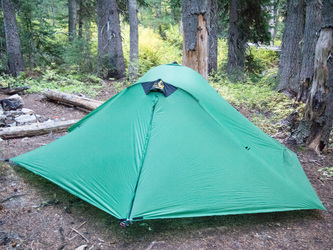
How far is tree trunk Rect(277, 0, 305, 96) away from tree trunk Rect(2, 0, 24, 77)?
379 inches

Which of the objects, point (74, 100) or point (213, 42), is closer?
point (74, 100)

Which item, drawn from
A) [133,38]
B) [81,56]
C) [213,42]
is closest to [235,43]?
[213,42]

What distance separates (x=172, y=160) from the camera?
2744 mm

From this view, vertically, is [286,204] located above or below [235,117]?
below

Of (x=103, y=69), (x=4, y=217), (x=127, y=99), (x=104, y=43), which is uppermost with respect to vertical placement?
(x=104, y=43)

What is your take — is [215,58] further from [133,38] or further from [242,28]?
[133,38]

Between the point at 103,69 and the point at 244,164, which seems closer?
the point at 244,164

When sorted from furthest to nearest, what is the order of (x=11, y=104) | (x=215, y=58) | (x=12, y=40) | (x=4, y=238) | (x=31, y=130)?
(x=215, y=58) < (x=12, y=40) < (x=11, y=104) < (x=31, y=130) < (x=4, y=238)

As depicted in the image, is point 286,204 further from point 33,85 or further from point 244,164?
point 33,85

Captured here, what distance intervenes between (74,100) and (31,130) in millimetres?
1996

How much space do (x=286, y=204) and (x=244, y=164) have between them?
603 mm

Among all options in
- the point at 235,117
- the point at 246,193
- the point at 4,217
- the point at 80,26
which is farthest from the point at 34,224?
the point at 80,26

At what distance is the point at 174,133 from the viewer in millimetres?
2920

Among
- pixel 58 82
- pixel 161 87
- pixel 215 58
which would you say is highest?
pixel 215 58
